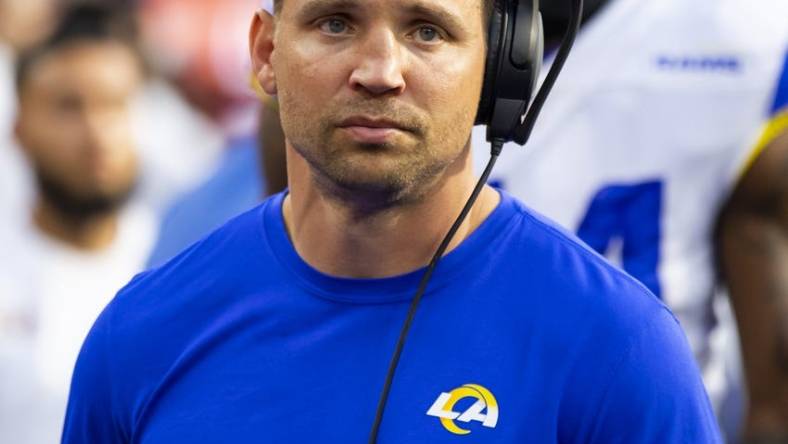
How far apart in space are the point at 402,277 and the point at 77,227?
478 centimetres

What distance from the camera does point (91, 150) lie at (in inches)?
305

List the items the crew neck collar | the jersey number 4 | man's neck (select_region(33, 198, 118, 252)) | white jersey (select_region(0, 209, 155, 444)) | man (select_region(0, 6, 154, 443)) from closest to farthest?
the crew neck collar, the jersey number 4, white jersey (select_region(0, 209, 155, 444)), man (select_region(0, 6, 154, 443)), man's neck (select_region(33, 198, 118, 252))

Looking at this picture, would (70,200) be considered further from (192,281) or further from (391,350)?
(391,350)

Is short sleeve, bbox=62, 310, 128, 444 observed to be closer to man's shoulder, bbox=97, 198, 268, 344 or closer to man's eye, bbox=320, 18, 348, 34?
man's shoulder, bbox=97, 198, 268, 344

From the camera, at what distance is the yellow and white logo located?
2918 millimetres

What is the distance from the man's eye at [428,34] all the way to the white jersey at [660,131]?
162 cm

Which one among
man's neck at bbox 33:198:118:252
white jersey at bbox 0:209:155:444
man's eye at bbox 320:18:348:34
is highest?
man's eye at bbox 320:18:348:34

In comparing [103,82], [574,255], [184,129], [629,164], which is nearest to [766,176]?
[629,164]

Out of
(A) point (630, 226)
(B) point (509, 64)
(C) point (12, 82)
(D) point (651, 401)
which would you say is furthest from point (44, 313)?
(D) point (651, 401)

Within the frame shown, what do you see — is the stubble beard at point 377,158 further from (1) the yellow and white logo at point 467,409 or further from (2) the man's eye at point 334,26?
(1) the yellow and white logo at point 467,409

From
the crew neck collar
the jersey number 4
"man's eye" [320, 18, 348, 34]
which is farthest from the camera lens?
the jersey number 4

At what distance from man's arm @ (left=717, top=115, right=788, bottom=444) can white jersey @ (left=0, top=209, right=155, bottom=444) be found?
275 cm

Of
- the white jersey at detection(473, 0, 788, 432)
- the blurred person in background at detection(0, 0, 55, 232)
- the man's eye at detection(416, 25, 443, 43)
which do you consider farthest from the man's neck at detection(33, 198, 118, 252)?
the man's eye at detection(416, 25, 443, 43)

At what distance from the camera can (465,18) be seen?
2.99 metres
